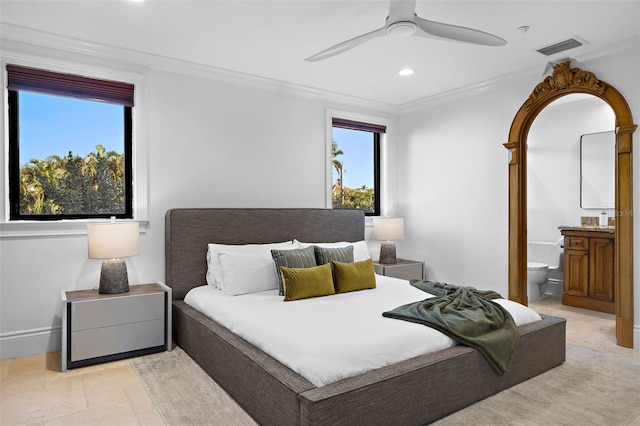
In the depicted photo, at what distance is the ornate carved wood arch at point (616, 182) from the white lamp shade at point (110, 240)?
144 inches

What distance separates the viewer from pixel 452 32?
2664mm

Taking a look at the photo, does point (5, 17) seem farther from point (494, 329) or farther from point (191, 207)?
point (494, 329)

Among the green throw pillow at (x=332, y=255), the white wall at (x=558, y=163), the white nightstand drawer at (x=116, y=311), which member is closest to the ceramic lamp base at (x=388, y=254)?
the green throw pillow at (x=332, y=255)

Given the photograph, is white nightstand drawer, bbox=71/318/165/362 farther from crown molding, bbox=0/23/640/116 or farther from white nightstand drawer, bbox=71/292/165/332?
crown molding, bbox=0/23/640/116

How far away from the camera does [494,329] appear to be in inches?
106

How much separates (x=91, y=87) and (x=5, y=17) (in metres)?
0.73

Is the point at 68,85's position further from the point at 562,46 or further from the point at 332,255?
the point at 562,46

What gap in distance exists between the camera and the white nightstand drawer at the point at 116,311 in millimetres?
3055

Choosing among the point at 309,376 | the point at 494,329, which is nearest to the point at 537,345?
the point at 494,329

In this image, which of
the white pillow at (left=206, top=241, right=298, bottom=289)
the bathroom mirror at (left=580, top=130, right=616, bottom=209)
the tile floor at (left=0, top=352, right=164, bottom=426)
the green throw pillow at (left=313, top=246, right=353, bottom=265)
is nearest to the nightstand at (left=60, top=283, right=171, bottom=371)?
the tile floor at (left=0, top=352, right=164, bottom=426)

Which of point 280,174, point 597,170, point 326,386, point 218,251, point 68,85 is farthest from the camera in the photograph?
point 597,170

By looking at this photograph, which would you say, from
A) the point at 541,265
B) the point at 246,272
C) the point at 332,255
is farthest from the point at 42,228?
the point at 541,265

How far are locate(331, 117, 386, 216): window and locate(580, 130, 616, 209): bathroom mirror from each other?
8.83ft

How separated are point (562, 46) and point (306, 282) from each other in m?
2.95
